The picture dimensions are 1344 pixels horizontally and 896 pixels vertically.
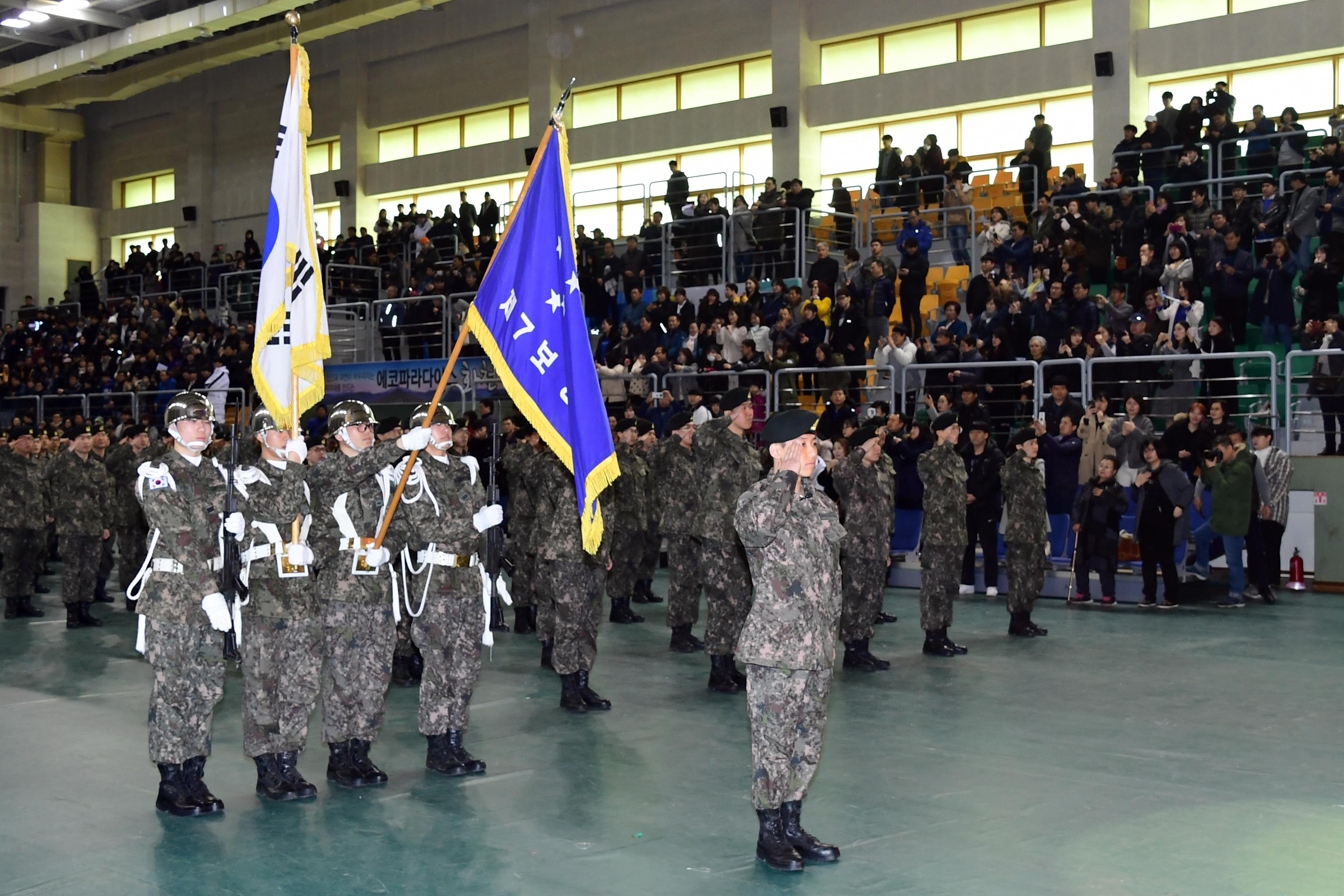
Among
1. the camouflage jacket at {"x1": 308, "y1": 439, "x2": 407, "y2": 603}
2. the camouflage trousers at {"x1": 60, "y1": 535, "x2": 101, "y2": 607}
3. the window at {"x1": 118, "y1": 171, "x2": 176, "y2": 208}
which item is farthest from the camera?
the window at {"x1": 118, "y1": 171, "x2": 176, "y2": 208}

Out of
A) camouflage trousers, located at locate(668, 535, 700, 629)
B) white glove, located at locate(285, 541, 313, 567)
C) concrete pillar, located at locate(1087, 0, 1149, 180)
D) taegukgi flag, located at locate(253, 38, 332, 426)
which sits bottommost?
camouflage trousers, located at locate(668, 535, 700, 629)

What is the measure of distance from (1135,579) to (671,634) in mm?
5423

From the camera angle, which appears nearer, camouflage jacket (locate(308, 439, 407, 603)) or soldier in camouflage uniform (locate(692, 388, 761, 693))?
camouflage jacket (locate(308, 439, 407, 603))

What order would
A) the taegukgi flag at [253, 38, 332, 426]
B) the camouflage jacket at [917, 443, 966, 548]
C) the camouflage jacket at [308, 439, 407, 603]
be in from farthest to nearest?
the camouflage jacket at [917, 443, 966, 548]
the taegukgi flag at [253, 38, 332, 426]
the camouflage jacket at [308, 439, 407, 603]

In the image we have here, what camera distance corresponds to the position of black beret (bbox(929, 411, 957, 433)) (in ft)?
38.3

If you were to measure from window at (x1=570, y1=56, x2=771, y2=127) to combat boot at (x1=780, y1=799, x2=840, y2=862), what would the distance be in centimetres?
2296

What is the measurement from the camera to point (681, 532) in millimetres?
12602

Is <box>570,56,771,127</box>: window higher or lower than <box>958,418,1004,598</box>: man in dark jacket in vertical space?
higher

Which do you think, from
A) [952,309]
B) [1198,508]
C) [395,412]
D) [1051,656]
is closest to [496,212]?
[395,412]

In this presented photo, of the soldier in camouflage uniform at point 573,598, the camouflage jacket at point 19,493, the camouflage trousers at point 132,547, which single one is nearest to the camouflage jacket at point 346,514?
the soldier in camouflage uniform at point 573,598

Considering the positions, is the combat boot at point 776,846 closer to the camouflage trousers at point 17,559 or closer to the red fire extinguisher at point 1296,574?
the red fire extinguisher at point 1296,574

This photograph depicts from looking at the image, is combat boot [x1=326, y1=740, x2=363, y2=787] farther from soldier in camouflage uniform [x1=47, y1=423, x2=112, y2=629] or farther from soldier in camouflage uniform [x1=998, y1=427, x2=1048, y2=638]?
soldier in camouflage uniform [x1=47, y1=423, x2=112, y2=629]

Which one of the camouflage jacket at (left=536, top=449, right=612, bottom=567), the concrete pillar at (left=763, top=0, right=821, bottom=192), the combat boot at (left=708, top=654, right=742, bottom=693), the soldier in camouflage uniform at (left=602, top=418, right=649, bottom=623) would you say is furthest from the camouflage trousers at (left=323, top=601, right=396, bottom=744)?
the concrete pillar at (left=763, top=0, right=821, bottom=192)

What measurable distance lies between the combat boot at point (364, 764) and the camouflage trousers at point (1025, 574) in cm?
682
